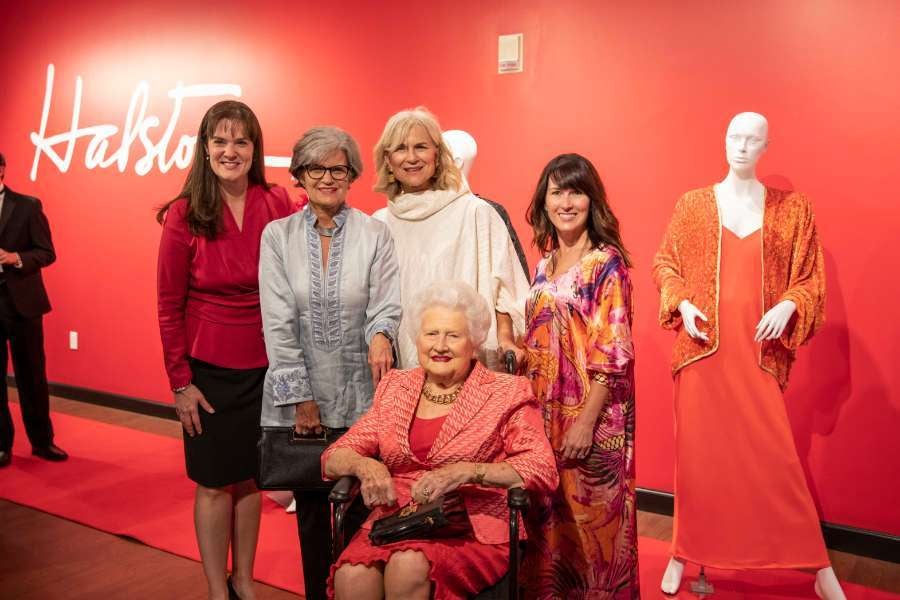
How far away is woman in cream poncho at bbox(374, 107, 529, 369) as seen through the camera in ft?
8.16

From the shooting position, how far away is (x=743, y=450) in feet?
9.76

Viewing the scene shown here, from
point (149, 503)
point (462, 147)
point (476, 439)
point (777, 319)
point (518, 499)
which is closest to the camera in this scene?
point (518, 499)

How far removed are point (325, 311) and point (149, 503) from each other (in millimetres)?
2281

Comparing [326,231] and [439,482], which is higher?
[326,231]

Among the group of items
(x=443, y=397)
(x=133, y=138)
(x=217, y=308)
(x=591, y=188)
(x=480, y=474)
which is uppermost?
(x=133, y=138)

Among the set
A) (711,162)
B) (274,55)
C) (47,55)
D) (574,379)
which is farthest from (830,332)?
(47,55)

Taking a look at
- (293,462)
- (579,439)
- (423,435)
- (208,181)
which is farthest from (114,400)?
(579,439)

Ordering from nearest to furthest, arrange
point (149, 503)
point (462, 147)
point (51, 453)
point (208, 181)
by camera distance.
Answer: point (208, 181)
point (462, 147)
point (149, 503)
point (51, 453)

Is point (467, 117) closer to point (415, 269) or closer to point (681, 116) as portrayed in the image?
point (681, 116)

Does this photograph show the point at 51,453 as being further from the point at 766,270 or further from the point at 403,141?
the point at 766,270

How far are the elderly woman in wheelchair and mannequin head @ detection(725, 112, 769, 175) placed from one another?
129 centimetres

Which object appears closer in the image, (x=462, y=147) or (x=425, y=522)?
(x=425, y=522)

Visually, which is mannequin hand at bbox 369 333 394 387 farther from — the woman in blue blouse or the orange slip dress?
the orange slip dress

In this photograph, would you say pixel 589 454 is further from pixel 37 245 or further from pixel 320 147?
pixel 37 245
